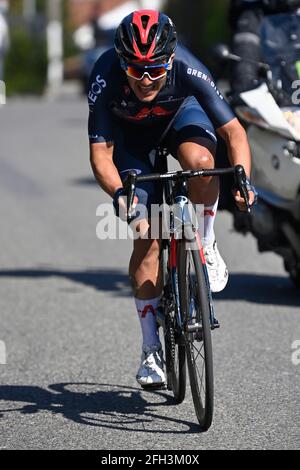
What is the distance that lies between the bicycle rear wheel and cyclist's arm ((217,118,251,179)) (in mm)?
466

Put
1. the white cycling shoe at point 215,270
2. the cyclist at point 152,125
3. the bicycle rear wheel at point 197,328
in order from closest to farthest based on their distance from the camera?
the bicycle rear wheel at point 197,328, the cyclist at point 152,125, the white cycling shoe at point 215,270

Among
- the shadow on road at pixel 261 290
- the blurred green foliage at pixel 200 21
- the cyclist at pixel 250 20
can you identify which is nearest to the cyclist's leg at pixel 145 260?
the shadow on road at pixel 261 290

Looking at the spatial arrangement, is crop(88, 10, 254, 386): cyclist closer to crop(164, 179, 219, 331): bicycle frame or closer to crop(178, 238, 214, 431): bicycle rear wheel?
crop(164, 179, 219, 331): bicycle frame

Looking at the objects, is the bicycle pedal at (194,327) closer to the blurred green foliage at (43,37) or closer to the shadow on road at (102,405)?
the shadow on road at (102,405)

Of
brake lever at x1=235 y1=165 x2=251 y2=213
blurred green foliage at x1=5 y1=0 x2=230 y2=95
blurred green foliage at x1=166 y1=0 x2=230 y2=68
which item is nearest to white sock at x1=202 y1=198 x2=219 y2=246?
brake lever at x1=235 y1=165 x2=251 y2=213

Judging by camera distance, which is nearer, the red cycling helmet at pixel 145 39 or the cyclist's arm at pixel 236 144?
the red cycling helmet at pixel 145 39

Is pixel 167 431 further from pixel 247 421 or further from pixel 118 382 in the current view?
pixel 118 382

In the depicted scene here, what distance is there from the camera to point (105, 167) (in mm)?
6191

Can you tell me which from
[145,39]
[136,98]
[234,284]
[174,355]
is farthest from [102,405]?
[234,284]

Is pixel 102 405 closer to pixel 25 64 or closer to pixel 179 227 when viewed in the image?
pixel 179 227

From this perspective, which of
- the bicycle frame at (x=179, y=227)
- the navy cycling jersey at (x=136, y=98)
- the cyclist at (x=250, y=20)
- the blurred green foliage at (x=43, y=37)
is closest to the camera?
the bicycle frame at (x=179, y=227)

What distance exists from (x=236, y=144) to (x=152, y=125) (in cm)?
48

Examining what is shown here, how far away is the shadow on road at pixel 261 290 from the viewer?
920cm

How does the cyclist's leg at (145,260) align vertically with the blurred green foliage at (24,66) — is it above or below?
above
